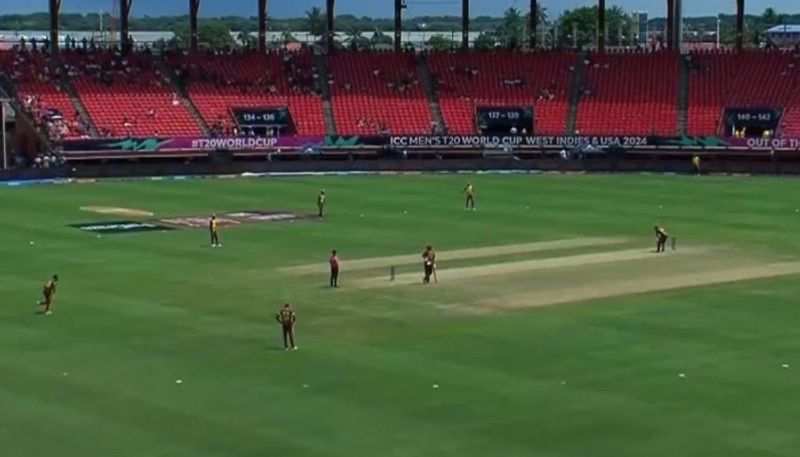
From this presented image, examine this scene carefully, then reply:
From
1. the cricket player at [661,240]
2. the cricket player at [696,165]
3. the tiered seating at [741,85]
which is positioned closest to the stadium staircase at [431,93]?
the tiered seating at [741,85]

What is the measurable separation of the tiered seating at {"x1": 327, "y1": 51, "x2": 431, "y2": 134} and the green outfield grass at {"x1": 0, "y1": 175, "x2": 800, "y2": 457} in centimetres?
3265

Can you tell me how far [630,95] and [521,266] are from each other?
53605mm

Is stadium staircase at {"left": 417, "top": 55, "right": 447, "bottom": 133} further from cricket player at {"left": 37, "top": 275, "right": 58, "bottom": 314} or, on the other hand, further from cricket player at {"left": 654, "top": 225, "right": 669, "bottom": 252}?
cricket player at {"left": 37, "top": 275, "right": 58, "bottom": 314}

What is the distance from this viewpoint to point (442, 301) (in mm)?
42500

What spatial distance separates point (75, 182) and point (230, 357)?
1987 inches

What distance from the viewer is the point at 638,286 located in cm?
4512

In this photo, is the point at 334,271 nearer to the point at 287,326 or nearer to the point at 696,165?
the point at 287,326

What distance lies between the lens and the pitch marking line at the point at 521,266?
46.2 meters

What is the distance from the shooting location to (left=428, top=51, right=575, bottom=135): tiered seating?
9956 cm

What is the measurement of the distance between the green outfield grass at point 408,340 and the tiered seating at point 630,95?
32.0 m

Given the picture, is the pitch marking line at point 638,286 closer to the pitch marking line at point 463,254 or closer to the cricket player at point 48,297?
the pitch marking line at point 463,254

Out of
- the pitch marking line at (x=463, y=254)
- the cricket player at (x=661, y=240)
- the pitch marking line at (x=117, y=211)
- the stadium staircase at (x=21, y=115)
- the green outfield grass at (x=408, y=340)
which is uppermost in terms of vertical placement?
the stadium staircase at (x=21, y=115)

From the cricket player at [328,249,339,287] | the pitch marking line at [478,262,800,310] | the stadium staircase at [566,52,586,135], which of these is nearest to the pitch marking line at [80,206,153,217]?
the cricket player at [328,249,339,287]

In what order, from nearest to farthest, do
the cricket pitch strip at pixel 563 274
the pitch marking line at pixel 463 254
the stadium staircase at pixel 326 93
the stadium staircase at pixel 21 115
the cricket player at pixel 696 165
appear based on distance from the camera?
the cricket pitch strip at pixel 563 274 → the pitch marking line at pixel 463 254 → the stadium staircase at pixel 21 115 → the cricket player at pixel 696 165 → the stadium staircase at pixel 326 93
